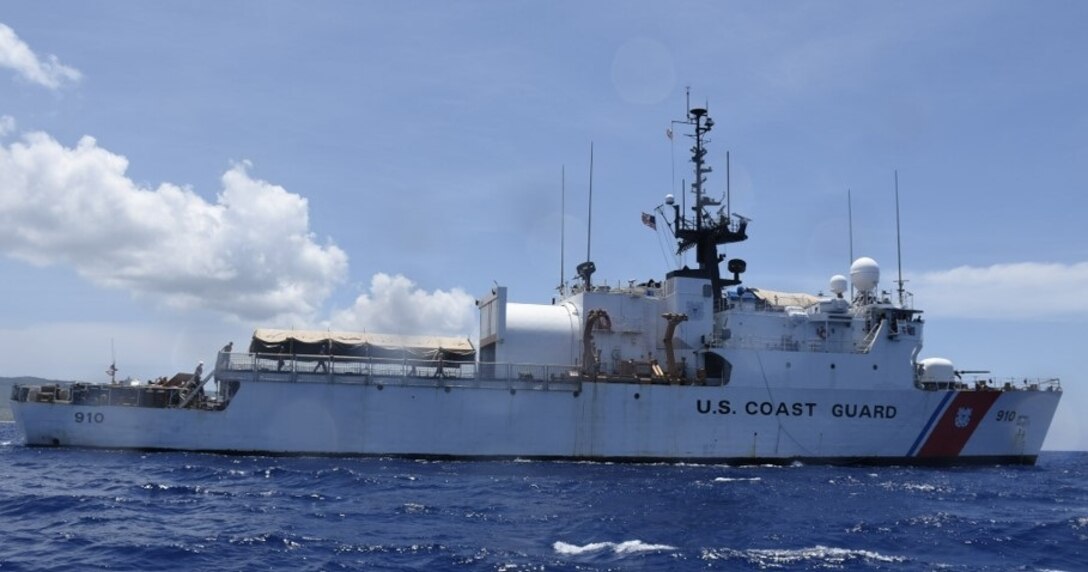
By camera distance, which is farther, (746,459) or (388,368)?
(746,459)

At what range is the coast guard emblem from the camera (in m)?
32.1

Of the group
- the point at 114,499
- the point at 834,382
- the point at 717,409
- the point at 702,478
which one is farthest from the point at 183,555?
the point at 834,382

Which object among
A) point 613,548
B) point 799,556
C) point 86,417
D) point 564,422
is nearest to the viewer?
point 799,556

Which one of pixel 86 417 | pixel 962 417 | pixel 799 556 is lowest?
pixel 799 556

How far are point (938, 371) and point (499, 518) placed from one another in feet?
72.4

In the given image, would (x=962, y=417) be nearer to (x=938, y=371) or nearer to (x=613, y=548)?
(x=938, y=371)

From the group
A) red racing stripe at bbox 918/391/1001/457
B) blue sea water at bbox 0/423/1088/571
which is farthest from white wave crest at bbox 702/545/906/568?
red racing stripe at bbox 918/391/1001/457

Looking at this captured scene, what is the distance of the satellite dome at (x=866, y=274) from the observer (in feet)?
111

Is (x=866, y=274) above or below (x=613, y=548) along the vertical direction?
above

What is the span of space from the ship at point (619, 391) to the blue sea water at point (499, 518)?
1.80 m

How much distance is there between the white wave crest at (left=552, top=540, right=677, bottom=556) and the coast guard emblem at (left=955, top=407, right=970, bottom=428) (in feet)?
72.0

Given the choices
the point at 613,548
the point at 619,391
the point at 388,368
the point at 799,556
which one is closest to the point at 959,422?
the point at 619,391

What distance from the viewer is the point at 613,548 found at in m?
13.8

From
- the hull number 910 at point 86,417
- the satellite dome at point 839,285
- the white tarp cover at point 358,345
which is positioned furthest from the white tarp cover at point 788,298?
the hull number 910 at point 86,417
